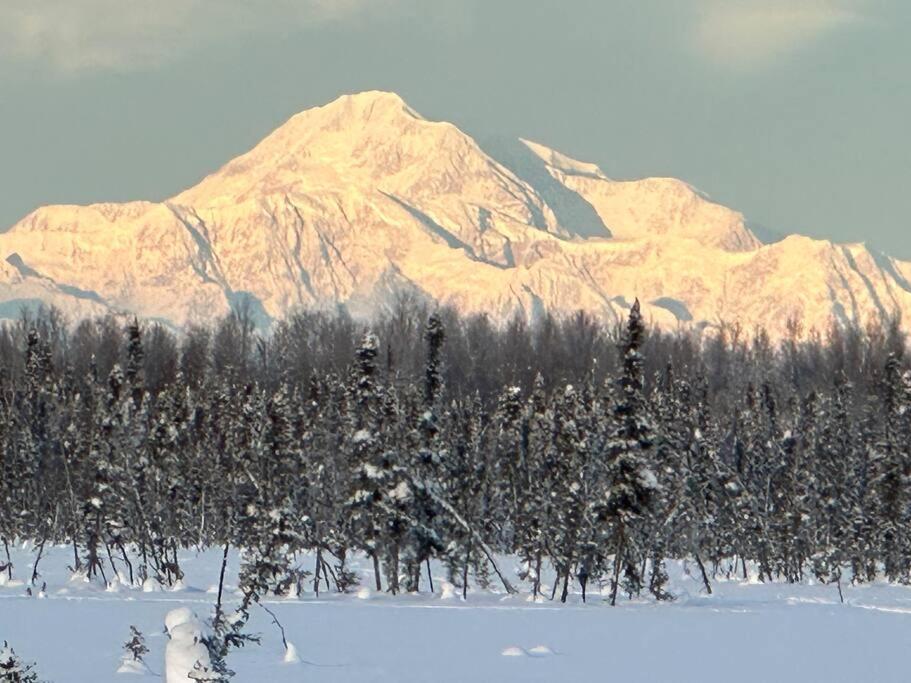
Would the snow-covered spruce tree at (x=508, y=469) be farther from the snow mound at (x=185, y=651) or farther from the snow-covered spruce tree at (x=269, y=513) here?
the snow mound at (x=185, y=651)

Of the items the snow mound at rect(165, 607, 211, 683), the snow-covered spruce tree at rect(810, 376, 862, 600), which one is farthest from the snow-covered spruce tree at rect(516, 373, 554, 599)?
the snow mound at rect(165, 607, 211, 683)

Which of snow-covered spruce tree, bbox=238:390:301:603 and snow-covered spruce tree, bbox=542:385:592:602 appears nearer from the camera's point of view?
snow-covered spruce tree, bbox=238:390:301:603

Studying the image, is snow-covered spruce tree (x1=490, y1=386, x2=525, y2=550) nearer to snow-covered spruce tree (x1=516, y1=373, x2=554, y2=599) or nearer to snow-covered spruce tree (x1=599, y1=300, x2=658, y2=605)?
snow-covered spruce tree (x1=516, y1=373, x2=554, y2=599)

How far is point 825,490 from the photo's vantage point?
239 ft

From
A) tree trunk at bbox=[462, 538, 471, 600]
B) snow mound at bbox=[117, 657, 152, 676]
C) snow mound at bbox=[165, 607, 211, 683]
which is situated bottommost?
snow mound at bbox=[117, 657, 152, 676]

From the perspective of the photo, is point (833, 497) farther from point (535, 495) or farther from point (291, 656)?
point (291, 656)

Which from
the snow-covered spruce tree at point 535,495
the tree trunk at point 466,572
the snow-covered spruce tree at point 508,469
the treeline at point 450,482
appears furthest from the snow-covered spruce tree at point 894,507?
the tree trunk at point 466,572

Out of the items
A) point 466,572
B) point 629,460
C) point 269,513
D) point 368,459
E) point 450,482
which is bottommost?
point 466,572

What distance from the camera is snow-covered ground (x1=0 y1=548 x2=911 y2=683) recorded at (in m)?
24.5

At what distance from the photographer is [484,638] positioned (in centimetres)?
3039

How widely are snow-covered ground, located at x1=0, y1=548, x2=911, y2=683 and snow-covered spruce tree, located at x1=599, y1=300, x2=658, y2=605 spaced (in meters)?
2.40

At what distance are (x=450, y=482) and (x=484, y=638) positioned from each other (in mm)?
→ 24296

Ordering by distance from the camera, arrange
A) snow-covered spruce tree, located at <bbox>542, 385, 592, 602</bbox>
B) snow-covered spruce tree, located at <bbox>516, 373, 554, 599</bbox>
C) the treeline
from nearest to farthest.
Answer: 1. snow-covered spruce tree, located at <bbox>542, 385, 592, 602</bbox>
2. the treeline
3. snow-covered spruce tree, located at <bbox>516, 373, 554, 599</bbox>

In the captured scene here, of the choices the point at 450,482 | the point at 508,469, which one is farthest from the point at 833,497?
the point at 450,482
